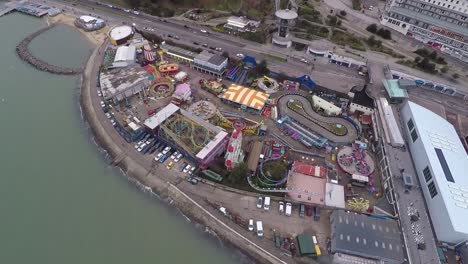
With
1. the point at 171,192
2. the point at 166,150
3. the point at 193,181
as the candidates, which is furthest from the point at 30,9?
the point at 193,181

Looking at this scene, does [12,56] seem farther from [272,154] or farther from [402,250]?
[402,250]

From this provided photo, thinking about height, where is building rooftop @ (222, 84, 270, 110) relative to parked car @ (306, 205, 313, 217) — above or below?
above

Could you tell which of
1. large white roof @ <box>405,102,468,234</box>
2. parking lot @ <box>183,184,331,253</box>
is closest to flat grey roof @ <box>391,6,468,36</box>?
large white roof @ <box>405,102,468,234</box>

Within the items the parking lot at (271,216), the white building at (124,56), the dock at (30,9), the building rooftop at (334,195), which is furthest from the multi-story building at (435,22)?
the dock at (30,9)

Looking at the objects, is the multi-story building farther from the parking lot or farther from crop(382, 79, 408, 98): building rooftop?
the parking lot

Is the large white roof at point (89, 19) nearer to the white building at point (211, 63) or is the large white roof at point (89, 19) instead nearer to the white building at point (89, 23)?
the white building at point (89, 23)

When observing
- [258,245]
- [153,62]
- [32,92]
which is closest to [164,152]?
[258,245]
